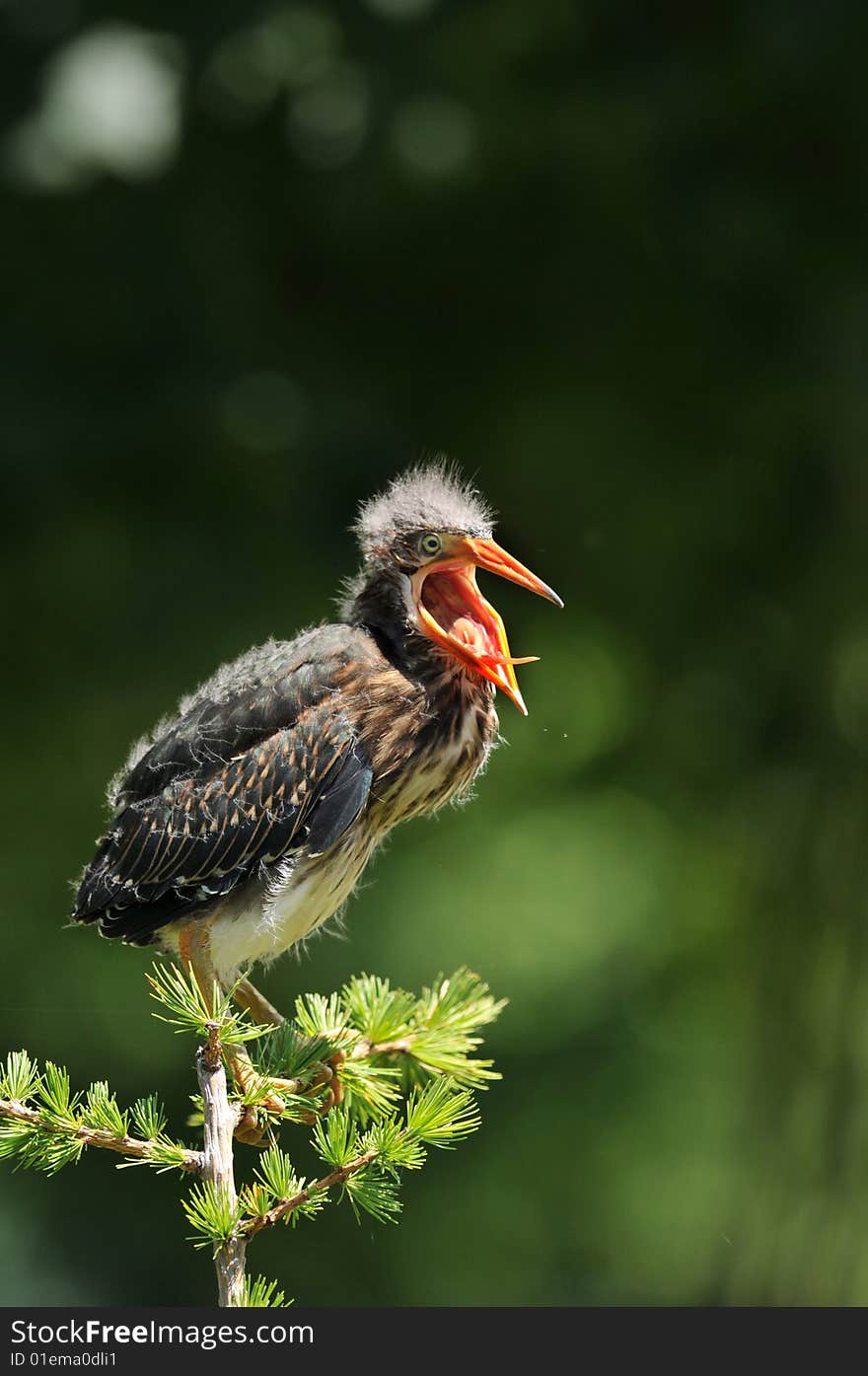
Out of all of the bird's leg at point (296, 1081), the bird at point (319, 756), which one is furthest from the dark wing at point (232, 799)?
the bird's leg at point (296, 1081)

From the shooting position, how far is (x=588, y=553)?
236 centimetres

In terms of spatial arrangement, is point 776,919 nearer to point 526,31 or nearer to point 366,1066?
point 366,1066

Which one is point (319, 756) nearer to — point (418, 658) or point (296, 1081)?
point (418, 658)

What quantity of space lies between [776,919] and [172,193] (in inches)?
57.8

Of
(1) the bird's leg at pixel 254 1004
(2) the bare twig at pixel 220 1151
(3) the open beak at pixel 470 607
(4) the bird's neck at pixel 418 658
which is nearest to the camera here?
(2) the bare twig at pixel 220 1151

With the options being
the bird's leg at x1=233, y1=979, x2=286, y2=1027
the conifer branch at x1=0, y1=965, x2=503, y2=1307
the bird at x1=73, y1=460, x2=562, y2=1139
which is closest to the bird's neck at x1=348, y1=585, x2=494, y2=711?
the bird at x1=73, y1=460, x2=562, y2=1139

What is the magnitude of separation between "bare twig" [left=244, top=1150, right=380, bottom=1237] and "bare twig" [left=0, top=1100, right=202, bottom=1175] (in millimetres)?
62

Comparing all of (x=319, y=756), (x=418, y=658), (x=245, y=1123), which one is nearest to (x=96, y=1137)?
(x=245, y=1123)

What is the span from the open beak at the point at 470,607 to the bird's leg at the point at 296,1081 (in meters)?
0.34

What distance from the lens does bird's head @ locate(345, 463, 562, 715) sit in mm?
1188

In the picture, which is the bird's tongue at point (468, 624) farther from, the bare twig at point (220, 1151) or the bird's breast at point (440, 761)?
the bare twig at point (220, 1151)

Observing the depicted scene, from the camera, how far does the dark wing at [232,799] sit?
1262 millimetres

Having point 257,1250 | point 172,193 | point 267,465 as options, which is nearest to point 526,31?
point 172,193

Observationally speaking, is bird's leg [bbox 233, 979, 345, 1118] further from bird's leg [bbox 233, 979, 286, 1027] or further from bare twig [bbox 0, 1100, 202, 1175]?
bare twig [bbox 0, 1100, 202, 1175]
